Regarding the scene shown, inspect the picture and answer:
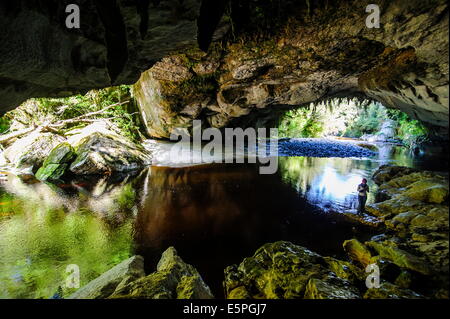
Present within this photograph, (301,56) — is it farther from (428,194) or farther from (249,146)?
Answer: (249,146)

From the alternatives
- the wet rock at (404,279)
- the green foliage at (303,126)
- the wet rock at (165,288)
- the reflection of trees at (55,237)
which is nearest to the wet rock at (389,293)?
the wet rock at (404,279)

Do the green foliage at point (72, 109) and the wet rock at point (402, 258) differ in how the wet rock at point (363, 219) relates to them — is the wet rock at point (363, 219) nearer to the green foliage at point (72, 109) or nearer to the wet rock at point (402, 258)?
the wet rock at point (402, 258)

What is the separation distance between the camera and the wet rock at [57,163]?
31.9 ft

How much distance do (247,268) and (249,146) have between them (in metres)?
17.0

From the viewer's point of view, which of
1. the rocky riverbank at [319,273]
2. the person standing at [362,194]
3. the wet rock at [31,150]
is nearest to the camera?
the rocky riverbank at [319,273]

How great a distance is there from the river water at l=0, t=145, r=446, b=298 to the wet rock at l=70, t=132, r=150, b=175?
1005mm

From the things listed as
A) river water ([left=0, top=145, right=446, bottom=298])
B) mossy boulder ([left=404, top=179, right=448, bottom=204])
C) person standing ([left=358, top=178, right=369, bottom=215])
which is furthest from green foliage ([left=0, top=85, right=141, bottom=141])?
mossy boulder ([left=404, top=179, right=448, bottom=204])

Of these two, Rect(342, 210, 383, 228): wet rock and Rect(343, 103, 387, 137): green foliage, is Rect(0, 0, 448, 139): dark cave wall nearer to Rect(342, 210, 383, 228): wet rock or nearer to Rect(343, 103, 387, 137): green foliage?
Rect(342, 210, 383, 228): wet rock

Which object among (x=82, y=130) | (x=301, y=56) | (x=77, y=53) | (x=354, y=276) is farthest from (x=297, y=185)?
(x=82, y=130)

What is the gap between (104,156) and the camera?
36.2 feet

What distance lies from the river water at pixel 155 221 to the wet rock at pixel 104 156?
1.01 metres

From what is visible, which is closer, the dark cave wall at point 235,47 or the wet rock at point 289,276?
the wet rock at point 289,276

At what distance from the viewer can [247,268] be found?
3.59 m

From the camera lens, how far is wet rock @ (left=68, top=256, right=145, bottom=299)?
2920 millimetres
